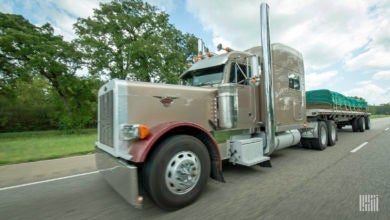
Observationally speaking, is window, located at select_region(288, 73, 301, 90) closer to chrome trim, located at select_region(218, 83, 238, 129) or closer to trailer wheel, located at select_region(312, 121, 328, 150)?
trailer wheel, located at select_region(312, 121, 328, 150)

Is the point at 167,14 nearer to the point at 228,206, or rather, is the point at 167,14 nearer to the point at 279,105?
the point at 279,105

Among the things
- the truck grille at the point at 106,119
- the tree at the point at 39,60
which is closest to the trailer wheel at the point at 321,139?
the truck grille at the point at 106,119

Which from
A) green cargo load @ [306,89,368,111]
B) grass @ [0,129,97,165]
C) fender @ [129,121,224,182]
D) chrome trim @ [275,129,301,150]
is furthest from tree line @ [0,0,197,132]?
fender @ [129,121,224,182]

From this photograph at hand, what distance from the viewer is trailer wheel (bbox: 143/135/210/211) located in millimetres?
2225

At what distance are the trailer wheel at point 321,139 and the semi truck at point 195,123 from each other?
1345 mm

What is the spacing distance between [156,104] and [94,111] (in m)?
19.3

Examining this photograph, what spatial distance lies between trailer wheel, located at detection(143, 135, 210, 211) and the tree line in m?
16.4

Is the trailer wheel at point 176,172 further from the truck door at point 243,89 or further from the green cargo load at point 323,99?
the green cargo load at point 323,99

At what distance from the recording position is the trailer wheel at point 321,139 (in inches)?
232

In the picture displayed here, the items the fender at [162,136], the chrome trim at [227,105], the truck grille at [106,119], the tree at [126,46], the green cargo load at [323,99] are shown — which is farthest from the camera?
the tree at [126,46]

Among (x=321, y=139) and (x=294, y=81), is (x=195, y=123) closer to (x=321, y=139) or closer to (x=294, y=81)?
(x=294, y=81)

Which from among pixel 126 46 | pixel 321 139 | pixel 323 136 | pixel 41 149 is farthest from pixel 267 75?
pixel 126 46

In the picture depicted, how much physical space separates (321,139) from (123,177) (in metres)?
6.41

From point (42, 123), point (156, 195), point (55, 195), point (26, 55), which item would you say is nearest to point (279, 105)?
point (156, 195)
